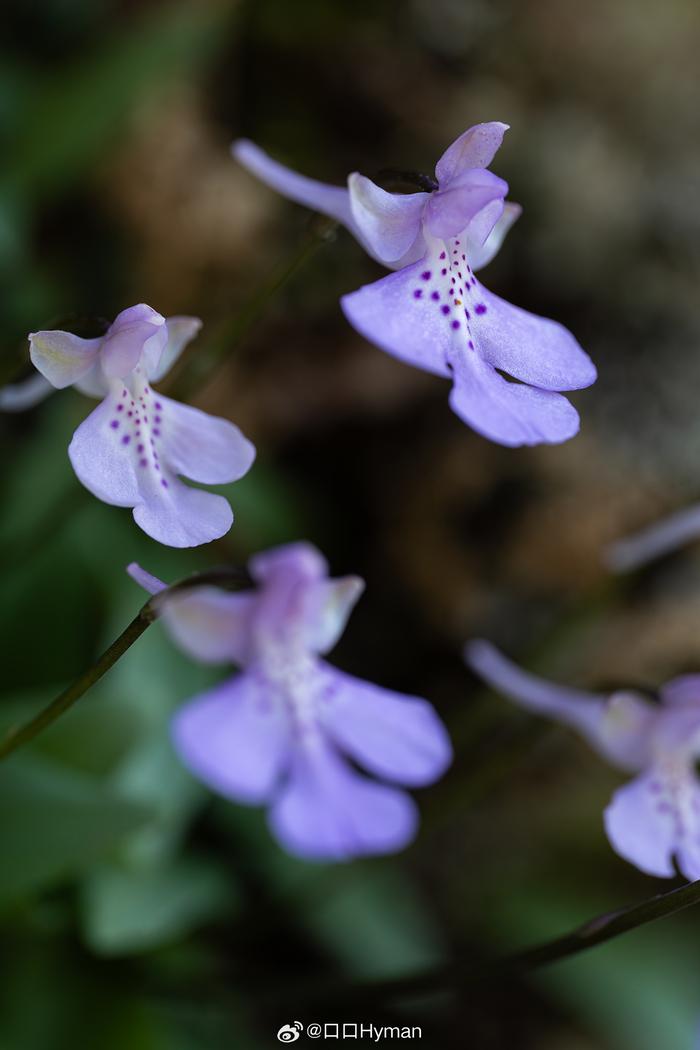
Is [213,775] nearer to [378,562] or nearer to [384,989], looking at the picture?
[384,989]

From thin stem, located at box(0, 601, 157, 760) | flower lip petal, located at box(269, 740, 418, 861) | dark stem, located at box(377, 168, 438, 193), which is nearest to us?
thin stem, located at box(0, 601, 157, 760)

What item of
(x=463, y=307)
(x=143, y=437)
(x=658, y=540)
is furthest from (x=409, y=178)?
(x=658, y=540)

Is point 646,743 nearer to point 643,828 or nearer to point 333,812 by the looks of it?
point 643,828

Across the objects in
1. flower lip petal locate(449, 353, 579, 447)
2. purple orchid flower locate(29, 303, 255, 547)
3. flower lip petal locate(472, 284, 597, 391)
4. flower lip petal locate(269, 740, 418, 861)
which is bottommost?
flower lip petal locate(269, 740, 418, 861)

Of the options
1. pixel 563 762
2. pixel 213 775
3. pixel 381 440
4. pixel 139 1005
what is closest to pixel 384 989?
pixel 213 775

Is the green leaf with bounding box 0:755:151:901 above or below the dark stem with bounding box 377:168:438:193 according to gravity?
below

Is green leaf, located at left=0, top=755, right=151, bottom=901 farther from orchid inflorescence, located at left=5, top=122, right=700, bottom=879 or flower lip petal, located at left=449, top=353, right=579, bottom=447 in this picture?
flower lip petal, located at left=449, top=353, right=579, bottom=447

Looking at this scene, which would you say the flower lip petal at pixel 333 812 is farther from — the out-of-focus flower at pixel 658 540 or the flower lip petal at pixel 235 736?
the out-of-focus flower at pixel 658 540

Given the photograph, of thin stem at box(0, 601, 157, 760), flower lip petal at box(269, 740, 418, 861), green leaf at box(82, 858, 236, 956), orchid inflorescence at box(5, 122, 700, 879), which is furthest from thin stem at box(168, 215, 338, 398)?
green leaf at box(82, 858, 236, 956)
